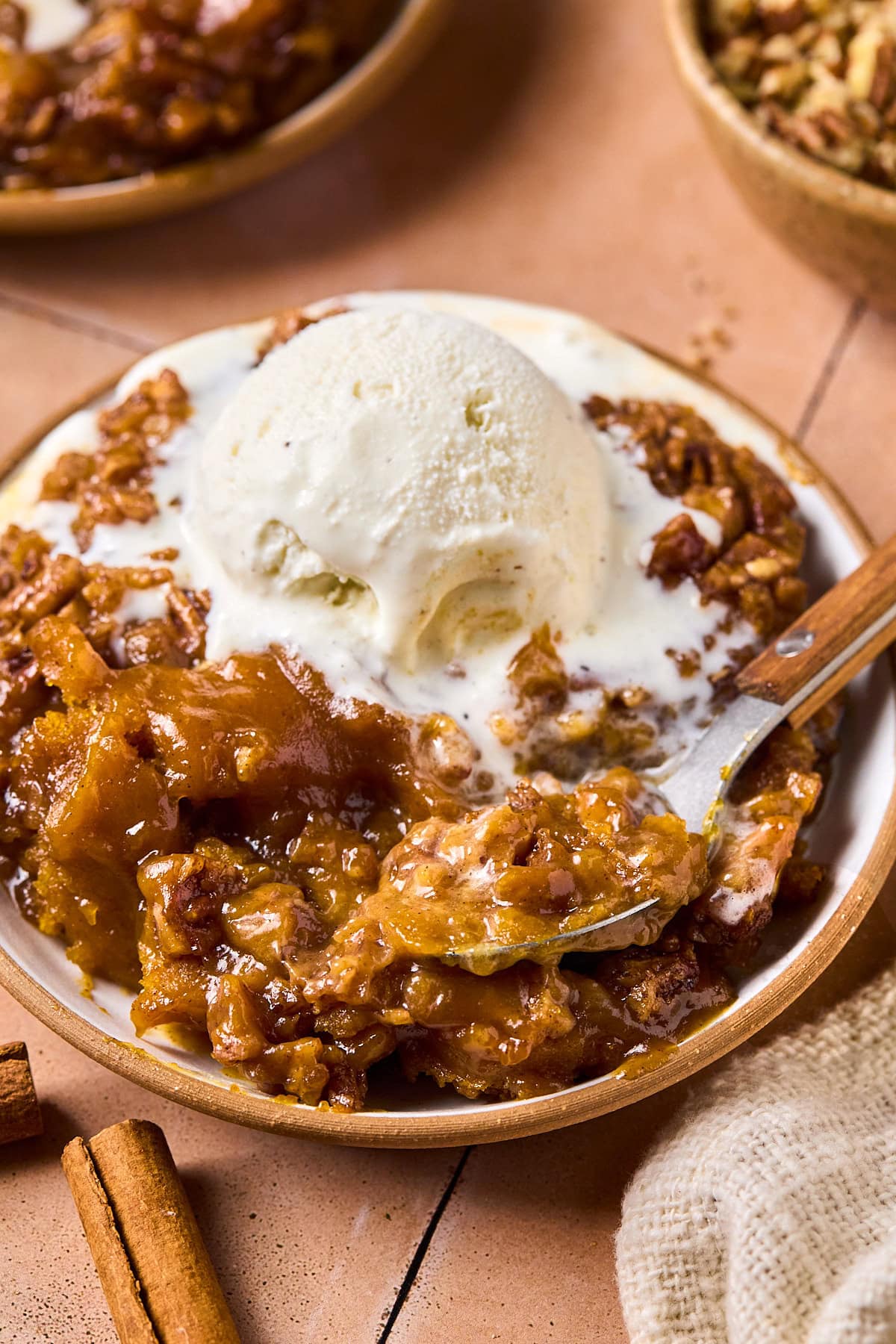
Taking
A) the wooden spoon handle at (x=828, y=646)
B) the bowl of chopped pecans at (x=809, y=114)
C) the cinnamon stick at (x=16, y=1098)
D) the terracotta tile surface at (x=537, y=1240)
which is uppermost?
the bowl of chopped pecans at (x=809, y=114)

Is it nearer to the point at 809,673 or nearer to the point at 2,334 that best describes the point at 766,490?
the point at 809,673

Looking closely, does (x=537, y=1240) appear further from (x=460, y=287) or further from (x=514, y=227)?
(x=514, y=227)

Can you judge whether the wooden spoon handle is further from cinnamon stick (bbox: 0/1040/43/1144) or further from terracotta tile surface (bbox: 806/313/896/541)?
cinnamon stick (bbox: 0/1040/43/1144)

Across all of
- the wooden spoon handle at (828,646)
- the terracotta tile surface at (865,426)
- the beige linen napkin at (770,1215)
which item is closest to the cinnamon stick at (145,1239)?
the beige linen napkin at (770,1215)

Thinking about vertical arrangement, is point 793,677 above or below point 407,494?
below

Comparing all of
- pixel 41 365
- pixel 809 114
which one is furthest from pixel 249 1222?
pixel 809 114

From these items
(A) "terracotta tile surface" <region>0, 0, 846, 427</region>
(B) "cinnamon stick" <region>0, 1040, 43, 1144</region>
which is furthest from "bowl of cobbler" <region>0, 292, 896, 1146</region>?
(A) "terracotta tile surface" <region>0, 0, 846, 427</region>

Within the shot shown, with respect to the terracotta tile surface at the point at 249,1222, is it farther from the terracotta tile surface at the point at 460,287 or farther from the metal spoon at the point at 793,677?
the metal spoon at the point at 793,677
